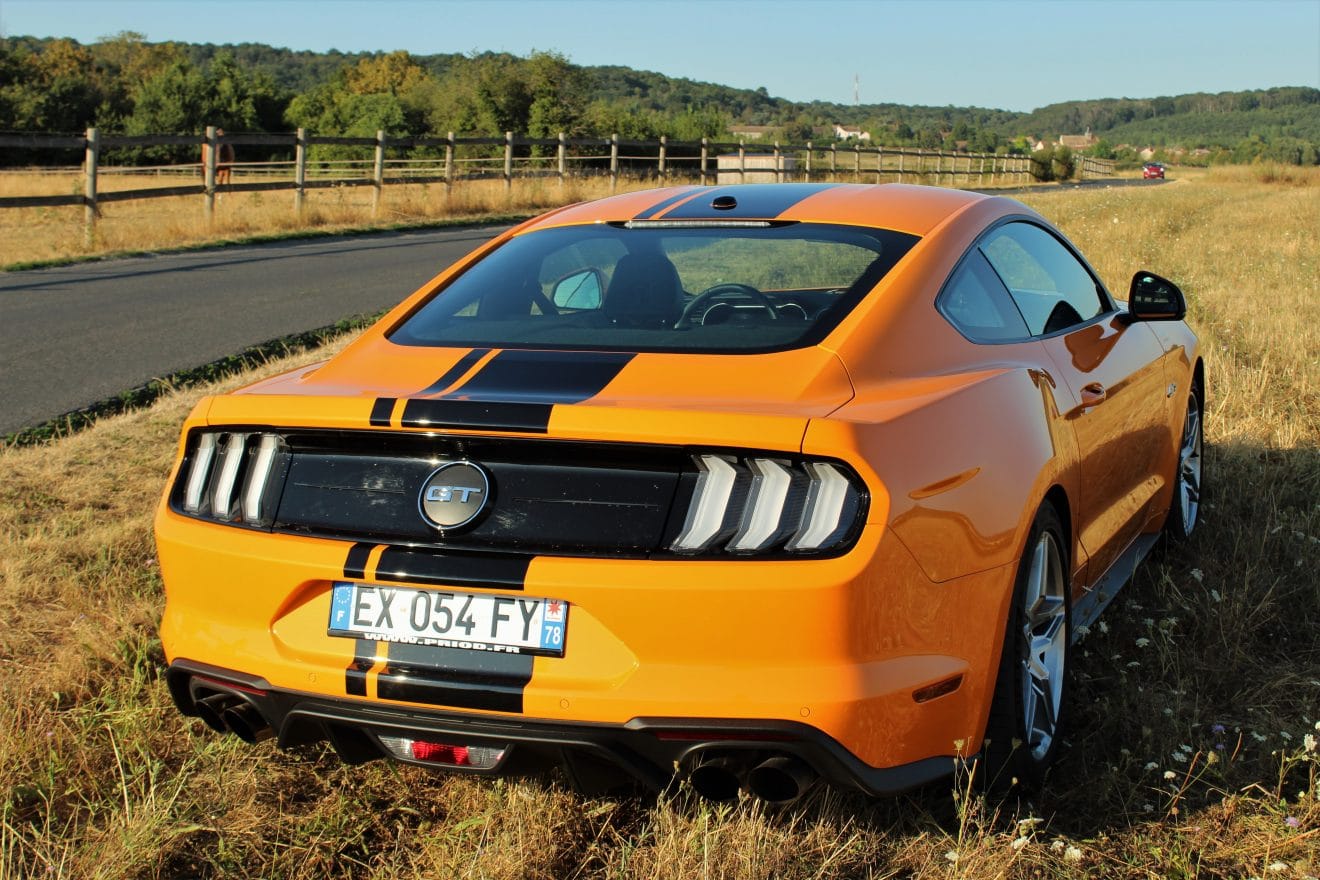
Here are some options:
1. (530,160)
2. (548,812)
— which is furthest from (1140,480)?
(530,160)

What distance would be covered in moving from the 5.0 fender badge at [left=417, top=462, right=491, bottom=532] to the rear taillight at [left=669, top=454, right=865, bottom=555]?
0.39m

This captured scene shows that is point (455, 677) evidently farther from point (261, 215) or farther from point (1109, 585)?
point (261, 215)

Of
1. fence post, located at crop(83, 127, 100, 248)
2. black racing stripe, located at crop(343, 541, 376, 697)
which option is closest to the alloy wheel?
black racing stripe, located at crop(343, 541, 376, 697)

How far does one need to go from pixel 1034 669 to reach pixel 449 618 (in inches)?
55.1

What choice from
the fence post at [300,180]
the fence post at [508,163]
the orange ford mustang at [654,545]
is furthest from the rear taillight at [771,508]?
the fence post at [508,163]

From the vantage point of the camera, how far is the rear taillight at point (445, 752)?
103 inches

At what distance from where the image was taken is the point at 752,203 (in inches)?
145

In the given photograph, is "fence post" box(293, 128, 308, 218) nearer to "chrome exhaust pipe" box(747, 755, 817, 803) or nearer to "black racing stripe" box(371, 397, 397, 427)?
"black racing stripe" box(371, 397, 397, 427)

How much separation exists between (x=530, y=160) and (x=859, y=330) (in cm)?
2928

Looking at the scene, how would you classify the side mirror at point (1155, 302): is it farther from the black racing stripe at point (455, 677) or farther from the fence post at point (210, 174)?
the fence post at point (210, 174)

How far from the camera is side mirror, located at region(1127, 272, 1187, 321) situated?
428 centimetres

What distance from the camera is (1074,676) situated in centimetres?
381

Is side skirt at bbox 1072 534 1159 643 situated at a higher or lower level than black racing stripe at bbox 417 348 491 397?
lower

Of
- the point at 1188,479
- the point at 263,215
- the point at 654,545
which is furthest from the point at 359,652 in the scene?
the point at 263,215
